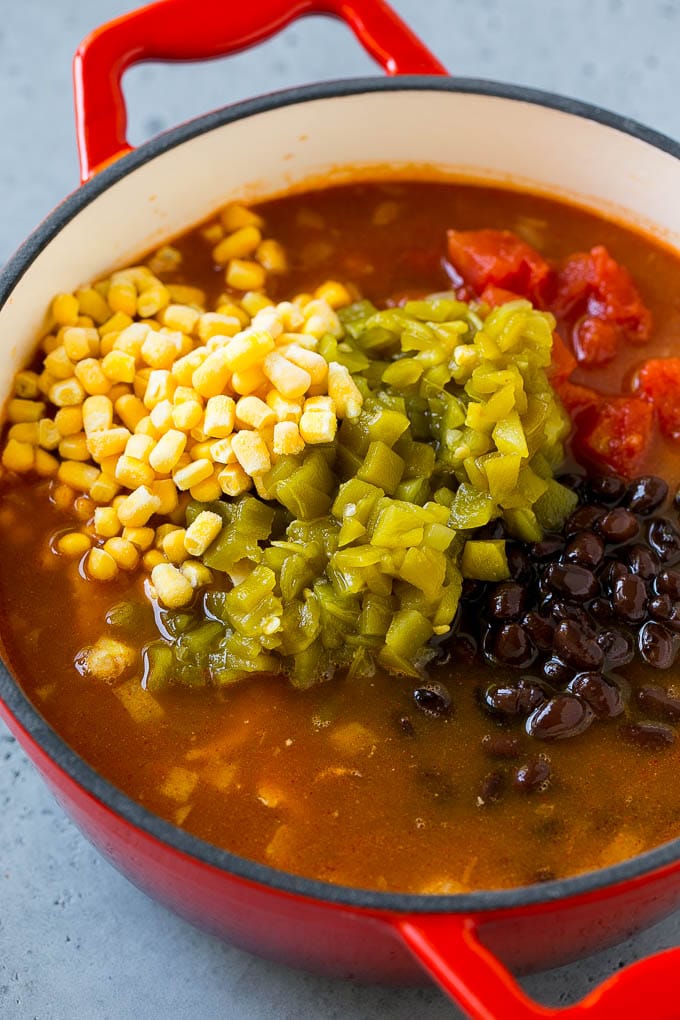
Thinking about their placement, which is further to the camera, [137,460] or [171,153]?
[171,153]

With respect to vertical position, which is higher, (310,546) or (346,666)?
(310,546)

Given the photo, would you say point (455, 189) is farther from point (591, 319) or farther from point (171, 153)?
point (171, 153)

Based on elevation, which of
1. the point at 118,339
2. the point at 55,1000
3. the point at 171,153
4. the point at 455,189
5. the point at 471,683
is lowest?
the point at 55,1000

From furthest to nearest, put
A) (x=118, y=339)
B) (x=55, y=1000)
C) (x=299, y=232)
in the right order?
(x=299, y=232)
(x=118, y=339)
(x=55, y=1000)

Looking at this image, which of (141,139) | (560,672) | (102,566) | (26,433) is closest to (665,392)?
(560,672)

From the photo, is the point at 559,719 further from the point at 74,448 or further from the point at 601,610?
the point at 74,448

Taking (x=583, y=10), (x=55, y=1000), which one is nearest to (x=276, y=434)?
(x=55, y=1000)

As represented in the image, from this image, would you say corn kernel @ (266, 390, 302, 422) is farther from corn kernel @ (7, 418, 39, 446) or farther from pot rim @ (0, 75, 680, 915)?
pot rim @ (0, 75, 680, 915)

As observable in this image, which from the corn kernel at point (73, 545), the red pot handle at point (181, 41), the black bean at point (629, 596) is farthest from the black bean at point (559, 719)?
the red pot handle at point (181, 41)
